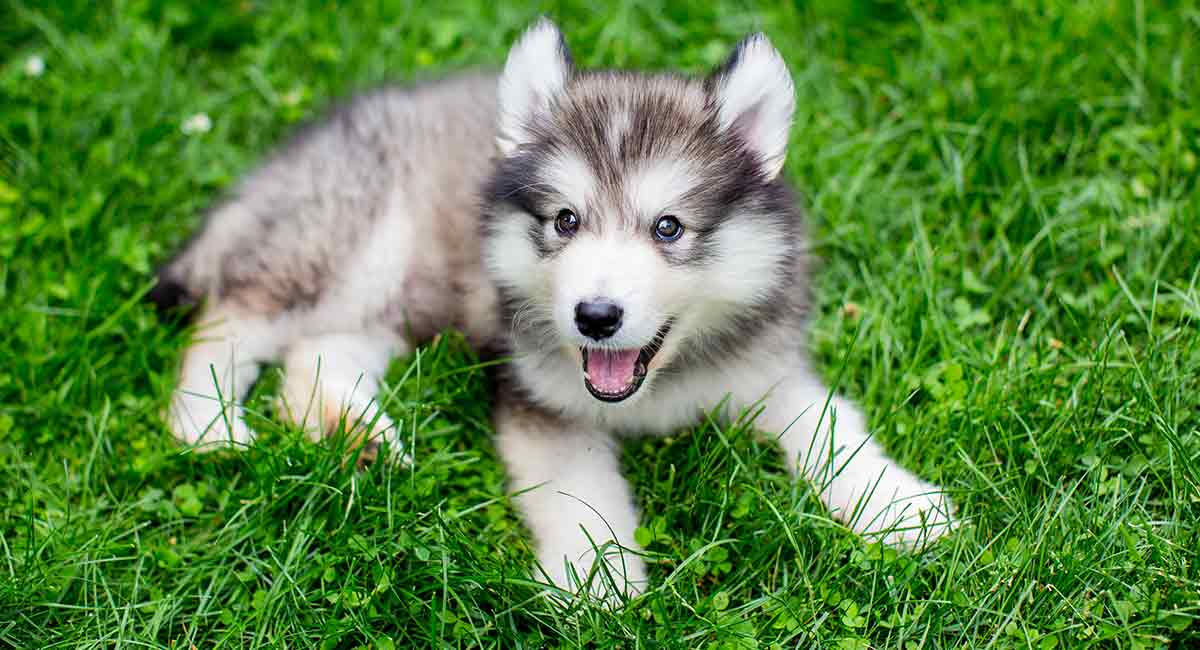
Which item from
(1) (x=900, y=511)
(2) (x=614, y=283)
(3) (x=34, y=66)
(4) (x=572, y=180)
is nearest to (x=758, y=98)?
(4) (x=572, y=180)

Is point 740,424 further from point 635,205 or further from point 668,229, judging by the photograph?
point 635,205

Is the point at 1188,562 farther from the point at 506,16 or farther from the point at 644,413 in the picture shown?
the point at 506,16

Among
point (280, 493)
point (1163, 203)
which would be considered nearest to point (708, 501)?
point (280, 493)

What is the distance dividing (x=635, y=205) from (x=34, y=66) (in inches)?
130

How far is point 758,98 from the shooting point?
3.11 metres

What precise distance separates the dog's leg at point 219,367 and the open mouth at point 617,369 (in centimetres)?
127

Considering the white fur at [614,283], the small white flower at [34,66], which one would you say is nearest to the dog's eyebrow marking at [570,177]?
the white fur at [614,283]

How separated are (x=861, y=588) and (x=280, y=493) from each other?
1.67 meters

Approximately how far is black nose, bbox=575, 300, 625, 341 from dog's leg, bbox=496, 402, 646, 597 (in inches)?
23.0

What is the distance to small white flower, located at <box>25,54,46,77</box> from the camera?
16.1 ft

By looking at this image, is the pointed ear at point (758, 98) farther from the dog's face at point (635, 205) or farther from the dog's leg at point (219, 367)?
the dog's leg at point (219, 367)

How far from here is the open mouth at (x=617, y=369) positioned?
314cm

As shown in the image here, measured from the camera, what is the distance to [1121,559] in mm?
2941

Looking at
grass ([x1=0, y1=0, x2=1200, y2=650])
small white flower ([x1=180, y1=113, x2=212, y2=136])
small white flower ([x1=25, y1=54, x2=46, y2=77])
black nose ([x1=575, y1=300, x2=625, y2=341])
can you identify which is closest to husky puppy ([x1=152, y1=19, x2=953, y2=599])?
black nose ([x1=575, y1=300, x2=625, y2=341])
